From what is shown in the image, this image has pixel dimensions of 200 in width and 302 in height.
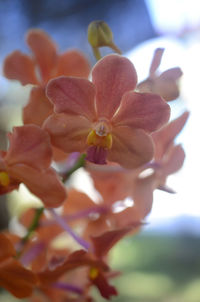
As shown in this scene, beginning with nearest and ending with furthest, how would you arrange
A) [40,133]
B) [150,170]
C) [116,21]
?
[40,133]
[150,170]
[116,21]

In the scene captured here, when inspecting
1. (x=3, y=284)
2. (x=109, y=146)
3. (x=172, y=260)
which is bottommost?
(x=3, y=284)

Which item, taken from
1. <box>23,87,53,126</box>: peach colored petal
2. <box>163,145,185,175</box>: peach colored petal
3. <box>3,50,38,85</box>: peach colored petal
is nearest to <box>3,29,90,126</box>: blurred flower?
<box>3,50,38,85</box>: peach colored petal

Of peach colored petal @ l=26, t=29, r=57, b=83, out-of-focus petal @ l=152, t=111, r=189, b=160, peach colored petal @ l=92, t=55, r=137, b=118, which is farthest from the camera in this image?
peach colored petal @ l=26, t=29, r=57, b=83

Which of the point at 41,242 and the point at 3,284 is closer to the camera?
the point at 3,284

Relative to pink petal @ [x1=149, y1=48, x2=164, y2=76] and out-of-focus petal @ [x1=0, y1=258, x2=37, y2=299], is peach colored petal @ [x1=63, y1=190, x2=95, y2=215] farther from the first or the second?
pink petal @ [x1=149, y1=48, x2=164, y2=76]

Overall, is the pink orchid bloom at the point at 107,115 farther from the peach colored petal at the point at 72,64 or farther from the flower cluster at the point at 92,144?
the peach colored petal at the point at 72,64

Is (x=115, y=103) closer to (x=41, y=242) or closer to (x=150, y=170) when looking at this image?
(x=150, y=170)

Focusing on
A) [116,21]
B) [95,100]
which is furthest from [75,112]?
[116,21]

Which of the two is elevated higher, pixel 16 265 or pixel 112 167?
pixel 112 167
